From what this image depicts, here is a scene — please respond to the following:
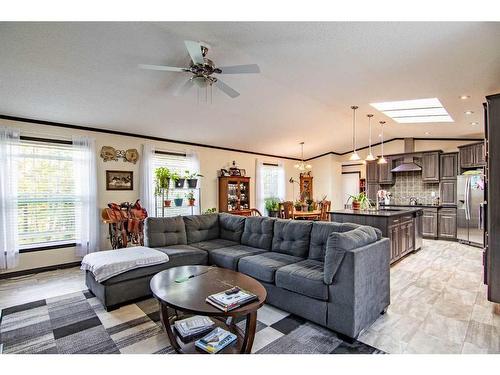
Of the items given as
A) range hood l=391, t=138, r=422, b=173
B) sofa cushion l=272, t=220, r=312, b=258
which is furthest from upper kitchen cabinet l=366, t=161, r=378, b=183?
sofa cushion l=272, t=220, r=312, b=258

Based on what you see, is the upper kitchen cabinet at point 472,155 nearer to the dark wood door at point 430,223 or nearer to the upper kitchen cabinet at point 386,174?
the dark wood door at point 430,223

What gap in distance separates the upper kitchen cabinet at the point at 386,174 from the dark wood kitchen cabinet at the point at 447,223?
1.55 m

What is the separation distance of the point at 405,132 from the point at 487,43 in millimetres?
4919

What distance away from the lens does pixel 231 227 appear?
4441 mm

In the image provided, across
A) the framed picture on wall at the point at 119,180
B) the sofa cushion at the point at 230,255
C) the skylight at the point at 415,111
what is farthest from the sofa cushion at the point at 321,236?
the framed picture on wall at the point at 119,180

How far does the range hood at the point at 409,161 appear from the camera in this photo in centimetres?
723

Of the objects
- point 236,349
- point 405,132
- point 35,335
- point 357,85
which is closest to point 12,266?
point 35,335

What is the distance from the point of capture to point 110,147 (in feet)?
16.5

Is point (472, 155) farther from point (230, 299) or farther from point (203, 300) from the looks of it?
point (203, 300)

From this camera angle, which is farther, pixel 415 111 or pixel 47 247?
pixel 415 111

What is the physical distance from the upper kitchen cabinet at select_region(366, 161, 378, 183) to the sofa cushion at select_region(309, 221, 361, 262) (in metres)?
5.62

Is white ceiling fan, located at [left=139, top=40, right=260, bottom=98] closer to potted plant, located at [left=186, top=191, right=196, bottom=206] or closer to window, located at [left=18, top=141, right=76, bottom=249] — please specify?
window, located at [left=18, top=141, right=76, bottom=249]

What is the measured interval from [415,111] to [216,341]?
550 centimetres

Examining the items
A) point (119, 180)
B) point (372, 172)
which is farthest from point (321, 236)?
point (372, 172)
